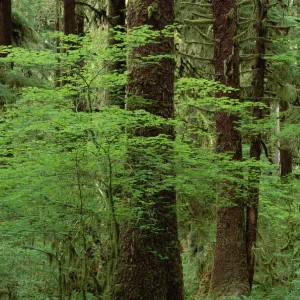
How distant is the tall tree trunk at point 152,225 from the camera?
6633mm

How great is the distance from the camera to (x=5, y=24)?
11609mm

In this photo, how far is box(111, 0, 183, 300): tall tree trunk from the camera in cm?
663

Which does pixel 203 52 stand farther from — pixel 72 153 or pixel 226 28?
Answer: pixel 72 153

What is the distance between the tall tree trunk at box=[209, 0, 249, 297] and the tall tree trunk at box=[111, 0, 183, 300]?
3404 millimetres

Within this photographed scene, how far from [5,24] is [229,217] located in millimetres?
7311

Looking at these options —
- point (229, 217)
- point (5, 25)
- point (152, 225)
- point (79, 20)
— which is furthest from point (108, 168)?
point (79, 20)

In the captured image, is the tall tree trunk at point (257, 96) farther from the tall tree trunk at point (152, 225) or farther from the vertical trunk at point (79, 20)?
the vertical trunk at point (79, 20)

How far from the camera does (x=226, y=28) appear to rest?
10633 mm

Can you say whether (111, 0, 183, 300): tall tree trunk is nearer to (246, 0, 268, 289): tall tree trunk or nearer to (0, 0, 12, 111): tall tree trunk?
(246, 0, 268, 289): tall tree trunk

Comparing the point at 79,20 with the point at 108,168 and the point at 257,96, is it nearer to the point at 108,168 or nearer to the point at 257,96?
the point at 257,96

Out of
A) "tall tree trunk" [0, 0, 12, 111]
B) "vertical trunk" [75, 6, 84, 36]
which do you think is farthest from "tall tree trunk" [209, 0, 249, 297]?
"tall tree trunk" [0, 0, 12, 111]

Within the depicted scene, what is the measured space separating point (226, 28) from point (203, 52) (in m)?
4.60

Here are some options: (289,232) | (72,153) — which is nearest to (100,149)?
(72,153)

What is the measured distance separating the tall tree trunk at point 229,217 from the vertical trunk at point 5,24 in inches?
210
